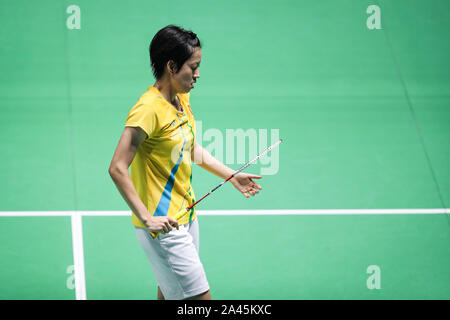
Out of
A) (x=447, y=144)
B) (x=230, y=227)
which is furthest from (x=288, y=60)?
(x=230, y=227)

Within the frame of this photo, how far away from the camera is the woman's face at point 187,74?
2393mm

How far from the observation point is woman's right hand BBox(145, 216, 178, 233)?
2260 mm

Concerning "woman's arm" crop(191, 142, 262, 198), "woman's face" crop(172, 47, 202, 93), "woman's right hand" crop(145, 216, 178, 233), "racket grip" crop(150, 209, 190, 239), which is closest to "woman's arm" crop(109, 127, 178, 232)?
"woman's right hand" crop(145, 216, 178, 233)

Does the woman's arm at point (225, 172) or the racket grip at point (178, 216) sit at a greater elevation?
the woman's arm at point (225, 172)

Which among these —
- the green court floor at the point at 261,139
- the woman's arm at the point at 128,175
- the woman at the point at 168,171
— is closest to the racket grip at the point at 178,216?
the woman at the point at 168,171

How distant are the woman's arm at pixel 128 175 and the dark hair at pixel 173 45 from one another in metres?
0.38

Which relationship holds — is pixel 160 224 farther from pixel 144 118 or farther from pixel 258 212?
pixel 258 212

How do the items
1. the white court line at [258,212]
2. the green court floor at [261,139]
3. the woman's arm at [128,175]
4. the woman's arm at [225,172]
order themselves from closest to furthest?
the woman's arm at [128,175] < the woman's arm at [225,172] < the green court floor at [261,139] < the white court line at [258,212]

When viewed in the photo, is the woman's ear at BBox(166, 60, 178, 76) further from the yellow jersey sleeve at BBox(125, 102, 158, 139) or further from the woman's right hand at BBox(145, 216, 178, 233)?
the woman's right hand at BBox(145, 216, 178, 233)

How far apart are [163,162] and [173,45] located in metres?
0.52

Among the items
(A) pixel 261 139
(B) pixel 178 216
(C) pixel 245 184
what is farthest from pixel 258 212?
(B) pixel 178 216

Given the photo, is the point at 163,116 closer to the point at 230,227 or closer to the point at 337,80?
the point at 230,227

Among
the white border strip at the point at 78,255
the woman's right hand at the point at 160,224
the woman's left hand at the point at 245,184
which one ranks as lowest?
the white border strip at the point at 78,255

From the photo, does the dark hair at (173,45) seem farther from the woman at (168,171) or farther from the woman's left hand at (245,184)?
the woman's left hand at (245,184)
